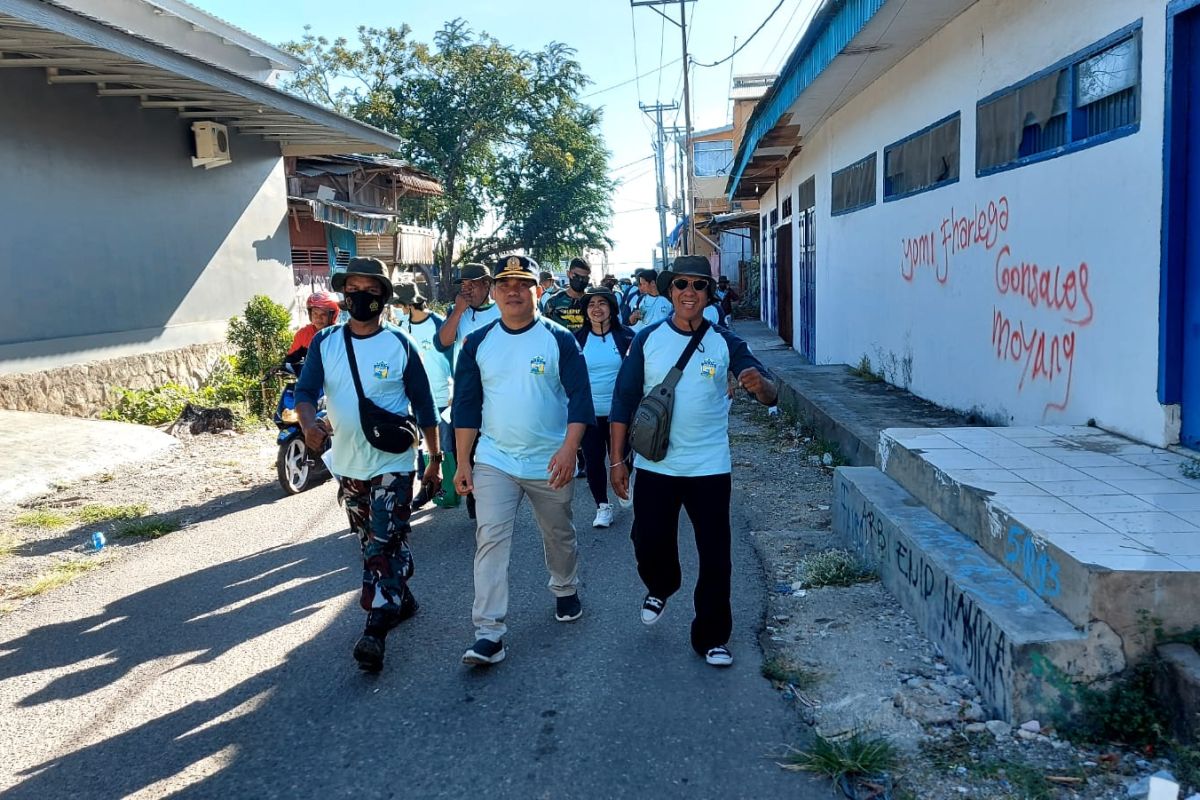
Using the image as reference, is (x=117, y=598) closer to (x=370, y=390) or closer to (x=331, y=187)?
(x=370, y=390)

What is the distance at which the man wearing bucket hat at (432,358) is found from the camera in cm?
675

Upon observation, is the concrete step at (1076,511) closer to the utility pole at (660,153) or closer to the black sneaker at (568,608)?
the black sneaker at (568,608)

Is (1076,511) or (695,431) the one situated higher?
(695,431)

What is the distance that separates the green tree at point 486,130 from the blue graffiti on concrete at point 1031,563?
33866mm

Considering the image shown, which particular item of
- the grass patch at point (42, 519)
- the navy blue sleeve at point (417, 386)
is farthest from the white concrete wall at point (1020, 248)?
the grass patch at point (42, 519)

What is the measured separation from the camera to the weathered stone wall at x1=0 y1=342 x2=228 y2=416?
33.9 feet

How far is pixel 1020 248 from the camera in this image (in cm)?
705

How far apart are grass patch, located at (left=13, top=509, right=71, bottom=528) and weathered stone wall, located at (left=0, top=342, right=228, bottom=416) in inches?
125

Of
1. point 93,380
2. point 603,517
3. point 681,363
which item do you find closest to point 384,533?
point 681,363

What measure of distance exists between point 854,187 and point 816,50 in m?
2.83

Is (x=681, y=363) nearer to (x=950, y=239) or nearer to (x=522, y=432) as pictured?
(x=522, y=432)

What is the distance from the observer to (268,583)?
577cm

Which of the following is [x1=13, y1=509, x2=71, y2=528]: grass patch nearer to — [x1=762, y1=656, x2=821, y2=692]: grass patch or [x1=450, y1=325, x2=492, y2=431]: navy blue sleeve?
[x1=450, y1=325, x2=492, y2=431]: navy blue sleeve

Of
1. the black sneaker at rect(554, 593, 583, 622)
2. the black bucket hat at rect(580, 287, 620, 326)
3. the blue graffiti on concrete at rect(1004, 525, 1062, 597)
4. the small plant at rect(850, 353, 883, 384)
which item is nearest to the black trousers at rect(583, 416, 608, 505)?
the black bucket hat at rect(580, 287, 620, 326)
